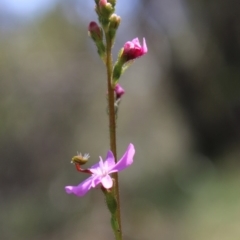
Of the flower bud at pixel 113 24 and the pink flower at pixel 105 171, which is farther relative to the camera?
the flower bud at pixel 113 24

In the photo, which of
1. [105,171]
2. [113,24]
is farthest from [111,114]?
[113,24]

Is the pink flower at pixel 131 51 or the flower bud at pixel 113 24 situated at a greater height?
the flower bud at pixel 113 24

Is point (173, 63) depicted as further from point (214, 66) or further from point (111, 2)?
point (111, 2)

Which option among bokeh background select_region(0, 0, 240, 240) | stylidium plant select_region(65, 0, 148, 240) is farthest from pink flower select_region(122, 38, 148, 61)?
bokeh background select_region(0, 0, 240, 240)

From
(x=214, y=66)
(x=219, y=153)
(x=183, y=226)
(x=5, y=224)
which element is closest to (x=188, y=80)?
(x=214, y=66)

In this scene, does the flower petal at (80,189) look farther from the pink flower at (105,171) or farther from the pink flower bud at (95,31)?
the pink flower bud at (95,31)

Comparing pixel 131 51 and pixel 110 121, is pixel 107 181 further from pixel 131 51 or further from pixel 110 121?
pixel 131 51

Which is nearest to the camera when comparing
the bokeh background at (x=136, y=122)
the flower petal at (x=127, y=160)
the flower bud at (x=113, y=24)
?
the flower petal at (x=127, y=160)

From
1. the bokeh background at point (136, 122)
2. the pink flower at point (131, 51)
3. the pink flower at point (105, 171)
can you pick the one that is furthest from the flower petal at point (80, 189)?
the bokeh background at point (136, 122)
